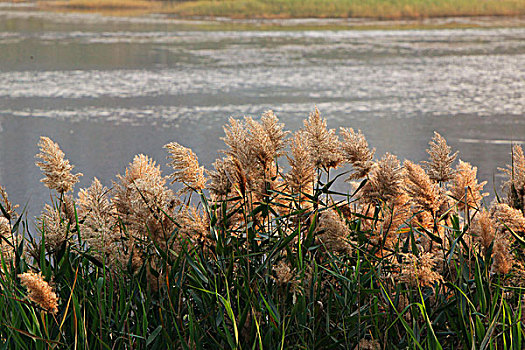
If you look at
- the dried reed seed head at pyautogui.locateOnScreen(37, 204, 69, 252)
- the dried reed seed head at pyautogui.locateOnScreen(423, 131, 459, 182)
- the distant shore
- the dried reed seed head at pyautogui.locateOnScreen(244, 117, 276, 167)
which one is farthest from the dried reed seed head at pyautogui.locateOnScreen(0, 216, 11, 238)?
the distant shore

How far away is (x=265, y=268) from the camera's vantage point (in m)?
2.40

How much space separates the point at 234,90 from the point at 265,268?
27.4ft

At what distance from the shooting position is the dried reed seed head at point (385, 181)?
2488 mm

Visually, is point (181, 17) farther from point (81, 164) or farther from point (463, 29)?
point (81, 164)

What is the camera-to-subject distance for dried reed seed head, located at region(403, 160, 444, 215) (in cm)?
237

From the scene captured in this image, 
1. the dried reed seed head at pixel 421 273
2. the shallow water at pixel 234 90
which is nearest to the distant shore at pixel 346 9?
the shallow water at pixel 234 90

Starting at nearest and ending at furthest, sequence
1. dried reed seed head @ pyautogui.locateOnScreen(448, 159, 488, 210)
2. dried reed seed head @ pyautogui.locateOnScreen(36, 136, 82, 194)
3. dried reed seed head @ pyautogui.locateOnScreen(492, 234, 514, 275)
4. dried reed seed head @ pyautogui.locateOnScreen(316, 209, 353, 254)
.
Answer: dried reed seed head @ pyautogui.locateOnScreen(492, 234, 514, 275) → dried reed seed head @ pyautogui.locateOnScreen(316, 209, 353, 254) → dried reed seed head @ pyautogui.locateOnScreen(36, 136, 82, 194) → dried reed seed head @ pyautogui.locateOnScreen(448, 159, 488, 210)

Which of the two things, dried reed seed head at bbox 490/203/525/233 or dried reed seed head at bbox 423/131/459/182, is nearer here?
dried reed seed head at bbox 490/203/525/233

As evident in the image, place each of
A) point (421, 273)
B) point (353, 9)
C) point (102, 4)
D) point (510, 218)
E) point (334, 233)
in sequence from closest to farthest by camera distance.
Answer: point (421, 273) → point (510, 218) → point (334, 233) → point (353, 9) → point (102, 4)

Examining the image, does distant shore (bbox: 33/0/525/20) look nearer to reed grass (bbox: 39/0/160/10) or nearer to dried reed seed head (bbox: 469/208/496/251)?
reed grass (bbox: 39/0/160/10)

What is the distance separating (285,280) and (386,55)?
40.7 ft

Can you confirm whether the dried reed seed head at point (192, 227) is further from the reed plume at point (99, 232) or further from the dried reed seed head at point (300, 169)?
the dried reed seed head at point (300, 169)

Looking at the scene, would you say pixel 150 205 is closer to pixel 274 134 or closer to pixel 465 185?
pixel 274 134

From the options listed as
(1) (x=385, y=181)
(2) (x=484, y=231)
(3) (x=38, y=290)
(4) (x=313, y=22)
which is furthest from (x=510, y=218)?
(4) (x=313, y=22)
